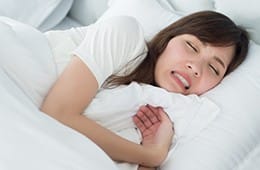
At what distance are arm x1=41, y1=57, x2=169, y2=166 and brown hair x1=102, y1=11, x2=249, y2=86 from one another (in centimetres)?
11

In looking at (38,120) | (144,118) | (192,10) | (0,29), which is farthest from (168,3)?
(38,120)

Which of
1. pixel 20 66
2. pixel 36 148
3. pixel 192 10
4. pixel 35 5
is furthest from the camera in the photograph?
pixel 35 5

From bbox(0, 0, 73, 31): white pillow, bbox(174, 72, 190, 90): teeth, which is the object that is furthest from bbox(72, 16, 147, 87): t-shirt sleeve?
bbox(0, 0, 73, 31): white pillow

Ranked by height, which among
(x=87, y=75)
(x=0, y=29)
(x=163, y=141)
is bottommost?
(x=163, y=141)

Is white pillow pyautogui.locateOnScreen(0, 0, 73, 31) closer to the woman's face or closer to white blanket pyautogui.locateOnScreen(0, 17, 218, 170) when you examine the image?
white blanket pyautogui.locateOnScreen(0, 17, 218, 170)

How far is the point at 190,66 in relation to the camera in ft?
3.77

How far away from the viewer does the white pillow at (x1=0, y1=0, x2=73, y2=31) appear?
1.57 metres

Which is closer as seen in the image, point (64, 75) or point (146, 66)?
point (64, 75)

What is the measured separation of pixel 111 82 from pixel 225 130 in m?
0.28

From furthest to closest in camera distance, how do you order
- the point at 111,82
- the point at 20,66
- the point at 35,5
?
1. the point at 35,5
2. the point at 111,82
3. the point at 20,66

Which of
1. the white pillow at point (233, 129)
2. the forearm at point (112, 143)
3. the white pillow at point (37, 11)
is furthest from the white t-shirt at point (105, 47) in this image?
the white pillow at point (37, 11)

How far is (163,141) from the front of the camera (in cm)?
108

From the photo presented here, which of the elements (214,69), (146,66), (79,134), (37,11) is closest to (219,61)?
(214,69)

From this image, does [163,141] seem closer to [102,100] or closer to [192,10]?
[102,100]
